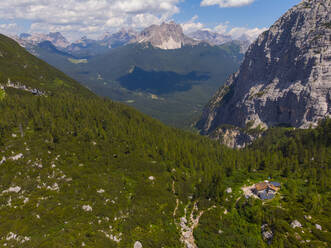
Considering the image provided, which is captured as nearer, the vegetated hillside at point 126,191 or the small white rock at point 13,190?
the vegetated hillside at point 126,191

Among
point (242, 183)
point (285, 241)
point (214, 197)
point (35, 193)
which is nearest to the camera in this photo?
point (285, 241)

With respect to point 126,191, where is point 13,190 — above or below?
above

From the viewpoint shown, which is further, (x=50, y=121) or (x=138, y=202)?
(x=50, y=121)

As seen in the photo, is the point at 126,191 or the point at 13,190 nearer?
the point at 13,190

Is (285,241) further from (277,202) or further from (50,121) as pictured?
(50,121)

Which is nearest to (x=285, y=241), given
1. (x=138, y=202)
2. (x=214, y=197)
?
(x=214, y=197)

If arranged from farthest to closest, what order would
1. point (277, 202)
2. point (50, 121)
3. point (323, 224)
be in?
point (50, 121), point (277, 202), point (323, 224)

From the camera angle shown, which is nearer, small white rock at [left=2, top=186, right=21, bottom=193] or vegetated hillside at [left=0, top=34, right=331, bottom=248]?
vegetated hillside at [left=0, top=34, right=331, bottom=248]

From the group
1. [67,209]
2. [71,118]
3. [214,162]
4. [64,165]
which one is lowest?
[214,162]
